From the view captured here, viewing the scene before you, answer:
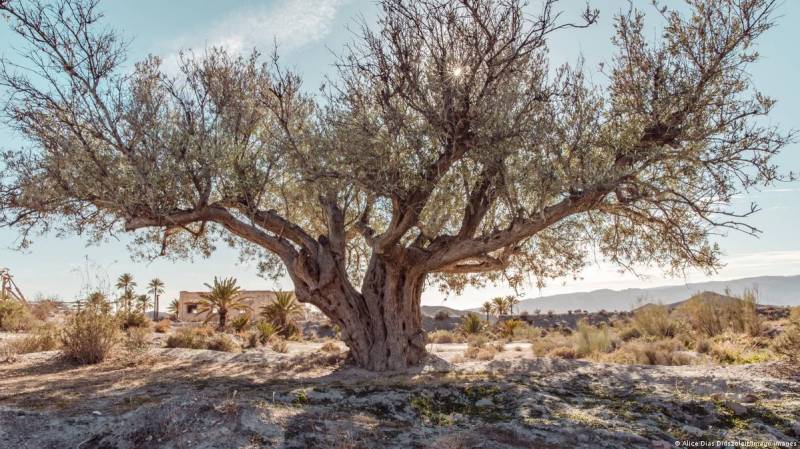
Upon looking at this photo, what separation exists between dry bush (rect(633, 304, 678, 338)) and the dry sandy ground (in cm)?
1040

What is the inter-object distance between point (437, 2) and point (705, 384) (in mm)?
7740

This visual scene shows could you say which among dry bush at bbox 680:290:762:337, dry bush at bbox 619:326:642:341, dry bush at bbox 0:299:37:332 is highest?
dry bush at bbox 0:299:37:332

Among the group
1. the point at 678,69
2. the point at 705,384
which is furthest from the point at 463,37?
the point at 705,384

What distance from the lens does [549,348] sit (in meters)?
17.8

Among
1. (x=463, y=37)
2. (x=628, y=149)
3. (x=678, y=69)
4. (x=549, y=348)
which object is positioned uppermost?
(x=463, y=37)

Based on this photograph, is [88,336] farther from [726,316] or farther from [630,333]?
[726,316]

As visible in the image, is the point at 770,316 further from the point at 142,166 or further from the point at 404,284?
the point at 142,166

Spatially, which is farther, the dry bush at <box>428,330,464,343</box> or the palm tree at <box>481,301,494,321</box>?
the palm tree at <box>481,301,494,321</box>

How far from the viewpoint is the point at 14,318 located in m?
19.2

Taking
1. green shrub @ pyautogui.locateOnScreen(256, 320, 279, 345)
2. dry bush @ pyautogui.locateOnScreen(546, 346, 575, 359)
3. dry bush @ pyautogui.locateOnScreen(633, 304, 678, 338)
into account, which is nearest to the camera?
dry bush @ pyautogui.locateOnScreen(546, 346, 575, 359)

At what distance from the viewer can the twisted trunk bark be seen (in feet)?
37.3

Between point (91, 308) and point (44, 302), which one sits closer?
point (91, 308)

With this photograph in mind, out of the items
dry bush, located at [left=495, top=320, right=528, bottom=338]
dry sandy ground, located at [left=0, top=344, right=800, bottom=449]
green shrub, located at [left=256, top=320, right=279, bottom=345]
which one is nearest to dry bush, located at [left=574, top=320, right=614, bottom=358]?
dry sandy ground, located at [left=0, top=344, right=800, bottom=449]

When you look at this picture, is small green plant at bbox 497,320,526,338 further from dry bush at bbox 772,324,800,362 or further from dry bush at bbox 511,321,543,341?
dry bush at bbox 772,324,800,362
